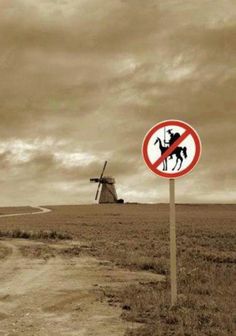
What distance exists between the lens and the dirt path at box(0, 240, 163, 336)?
759 cm

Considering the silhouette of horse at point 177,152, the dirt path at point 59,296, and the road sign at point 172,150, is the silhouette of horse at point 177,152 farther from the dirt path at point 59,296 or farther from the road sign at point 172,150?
the dirt path at point 59,296

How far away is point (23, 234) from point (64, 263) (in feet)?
41.3

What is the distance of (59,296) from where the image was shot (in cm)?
1016

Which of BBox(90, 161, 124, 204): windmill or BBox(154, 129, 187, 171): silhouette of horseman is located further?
BBox(90, 161, 124, 204): windmill

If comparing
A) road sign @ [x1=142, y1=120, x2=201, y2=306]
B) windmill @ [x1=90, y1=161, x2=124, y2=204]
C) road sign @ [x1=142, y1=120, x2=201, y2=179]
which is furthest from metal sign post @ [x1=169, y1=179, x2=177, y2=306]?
windmill @ [x1=90, y1=161, x2=124, y2=204]

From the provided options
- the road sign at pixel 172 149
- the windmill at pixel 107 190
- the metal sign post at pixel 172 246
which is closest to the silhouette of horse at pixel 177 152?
the road sign at pixel 172 149

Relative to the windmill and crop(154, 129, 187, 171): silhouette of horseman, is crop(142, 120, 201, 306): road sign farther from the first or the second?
the windmill

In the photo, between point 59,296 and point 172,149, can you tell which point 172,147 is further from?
point 59,296

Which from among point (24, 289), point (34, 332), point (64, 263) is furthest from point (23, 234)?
point (34, 332)

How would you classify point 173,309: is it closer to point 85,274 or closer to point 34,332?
point 34,332

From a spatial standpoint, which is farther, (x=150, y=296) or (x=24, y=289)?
(x=24, y=289)

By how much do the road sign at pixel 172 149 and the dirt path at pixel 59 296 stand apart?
96.1 inches

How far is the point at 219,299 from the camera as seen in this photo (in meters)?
9.80

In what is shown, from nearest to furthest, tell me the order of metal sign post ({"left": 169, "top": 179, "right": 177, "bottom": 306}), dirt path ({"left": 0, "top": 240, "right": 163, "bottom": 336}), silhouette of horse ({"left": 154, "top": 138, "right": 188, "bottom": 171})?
1. dirt path ({"left": 0, "top": 240, "right": 163, "bottom": 336})
2. silhouette of horse ({"left": 154, "top": 138, "right": 188, "bottom": 171})
3. metal sign post ({"left": 169, "top": 179, "right": 177, "bottom": 306})
